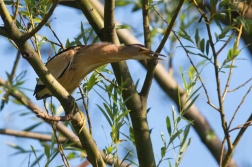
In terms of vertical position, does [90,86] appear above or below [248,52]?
below

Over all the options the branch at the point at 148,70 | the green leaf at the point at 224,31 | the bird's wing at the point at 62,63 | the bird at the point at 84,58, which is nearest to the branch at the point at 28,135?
the bird at the point at 84,58

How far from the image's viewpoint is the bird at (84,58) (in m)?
2.32

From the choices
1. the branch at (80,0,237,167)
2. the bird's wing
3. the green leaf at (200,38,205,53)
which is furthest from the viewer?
the branch at (80,0,237,167)

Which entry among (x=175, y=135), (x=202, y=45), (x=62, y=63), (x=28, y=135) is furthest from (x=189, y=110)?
(x=175, y=135)

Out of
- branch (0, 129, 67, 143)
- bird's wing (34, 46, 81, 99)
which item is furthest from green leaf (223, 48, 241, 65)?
branch (0, 129, 67, 143)

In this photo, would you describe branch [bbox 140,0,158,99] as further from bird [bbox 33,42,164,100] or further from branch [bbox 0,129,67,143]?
branch [bbox 0,129,67,143]

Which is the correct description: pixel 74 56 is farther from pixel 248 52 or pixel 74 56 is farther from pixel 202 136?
pixel 248 52

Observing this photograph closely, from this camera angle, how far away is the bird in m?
2.32

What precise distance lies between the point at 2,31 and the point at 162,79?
1.83 metres

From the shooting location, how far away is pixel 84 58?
7.91 feet

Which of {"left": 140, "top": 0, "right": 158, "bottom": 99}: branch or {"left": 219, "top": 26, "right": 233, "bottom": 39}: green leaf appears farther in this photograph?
{"left": 140, "top": 0, "right": 158, "bottom": 99}: branch

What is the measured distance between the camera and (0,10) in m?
1.63

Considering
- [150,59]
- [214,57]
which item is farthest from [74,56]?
[214,57]

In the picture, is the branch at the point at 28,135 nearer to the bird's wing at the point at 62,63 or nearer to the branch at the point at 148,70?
the bird's wing at the point at 62,63
